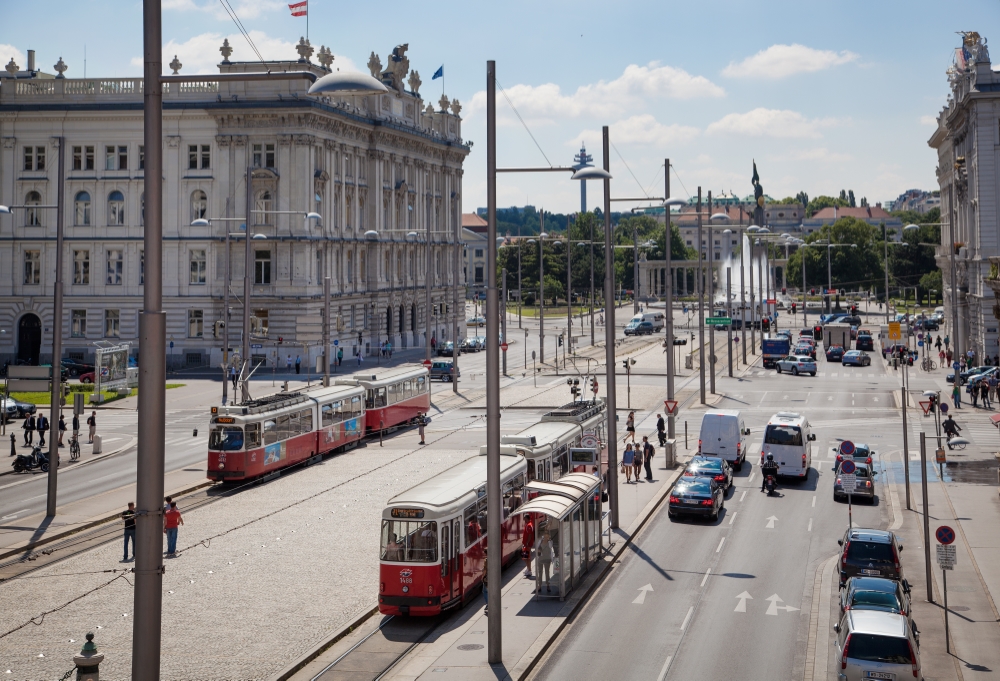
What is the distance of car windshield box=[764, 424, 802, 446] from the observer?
4156 centimetres

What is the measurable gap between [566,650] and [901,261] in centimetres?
18054

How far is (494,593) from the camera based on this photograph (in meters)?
20.4

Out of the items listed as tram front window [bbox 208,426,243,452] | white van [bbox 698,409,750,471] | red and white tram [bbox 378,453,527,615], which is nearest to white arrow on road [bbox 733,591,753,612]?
red and white tram [bbox 378,453,527,615]

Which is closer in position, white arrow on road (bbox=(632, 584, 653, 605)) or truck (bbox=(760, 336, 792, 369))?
white arrow on road (bbox=(632, 584, 653, 605))

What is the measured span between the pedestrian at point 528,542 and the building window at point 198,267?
65416 mm

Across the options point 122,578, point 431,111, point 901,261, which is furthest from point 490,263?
point 901,261

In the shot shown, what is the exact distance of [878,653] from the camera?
1914 centimetres

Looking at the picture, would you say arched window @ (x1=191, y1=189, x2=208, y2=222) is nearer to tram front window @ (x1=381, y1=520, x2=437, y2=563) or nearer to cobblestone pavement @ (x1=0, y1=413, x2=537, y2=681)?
cobblestone pavement @ (x1=0, y1=413, x2=537, y2=681)

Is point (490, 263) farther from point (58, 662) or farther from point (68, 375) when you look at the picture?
point (68, 375)

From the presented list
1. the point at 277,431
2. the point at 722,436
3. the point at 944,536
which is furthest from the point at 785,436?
the point at 944,536

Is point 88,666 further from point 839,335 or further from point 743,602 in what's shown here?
point 839,335

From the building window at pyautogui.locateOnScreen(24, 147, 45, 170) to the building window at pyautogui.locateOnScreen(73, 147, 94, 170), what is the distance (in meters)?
2.44

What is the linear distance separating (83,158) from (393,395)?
46223 millimetres

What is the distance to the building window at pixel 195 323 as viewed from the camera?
88750 mm
